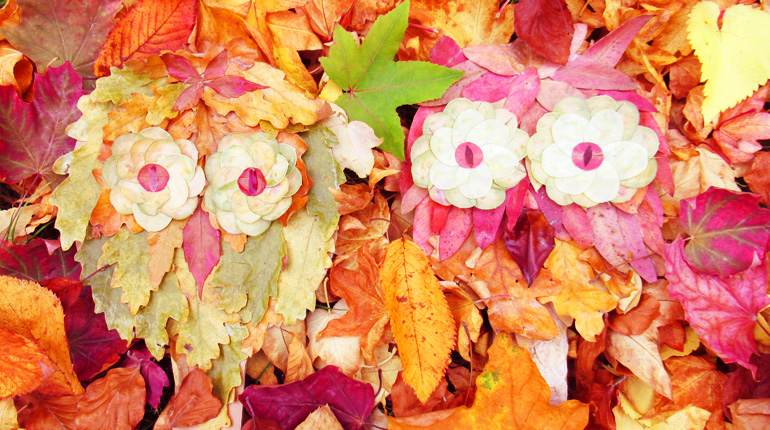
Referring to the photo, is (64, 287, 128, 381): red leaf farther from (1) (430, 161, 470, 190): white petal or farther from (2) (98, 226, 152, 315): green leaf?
(1) (430, 161, 470, 190): white petal

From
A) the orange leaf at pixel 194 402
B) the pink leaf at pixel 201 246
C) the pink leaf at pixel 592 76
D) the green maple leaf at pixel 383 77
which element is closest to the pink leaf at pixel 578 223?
the pink leaf at pixel 592 76

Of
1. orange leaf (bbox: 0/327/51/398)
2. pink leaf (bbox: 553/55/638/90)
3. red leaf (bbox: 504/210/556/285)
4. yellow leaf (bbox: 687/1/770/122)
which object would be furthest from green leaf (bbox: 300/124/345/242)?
yellow leaf (bbox: 687/1/770/122)

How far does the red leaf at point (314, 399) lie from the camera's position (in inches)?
36.7

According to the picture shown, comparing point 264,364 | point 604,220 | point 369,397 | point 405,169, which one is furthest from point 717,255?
point 264,364

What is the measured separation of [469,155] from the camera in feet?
2.81

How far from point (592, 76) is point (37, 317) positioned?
1.15 meters

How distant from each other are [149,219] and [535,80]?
0.77m

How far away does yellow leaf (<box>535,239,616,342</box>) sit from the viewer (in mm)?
907

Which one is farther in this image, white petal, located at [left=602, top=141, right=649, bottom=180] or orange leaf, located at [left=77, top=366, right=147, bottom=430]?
orange leaf, located at [left=77, top=366, right=147, bottom=430]

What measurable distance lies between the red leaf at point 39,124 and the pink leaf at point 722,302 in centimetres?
118

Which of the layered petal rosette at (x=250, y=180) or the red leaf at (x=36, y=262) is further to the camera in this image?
the red leaf at (x=36, y=262)

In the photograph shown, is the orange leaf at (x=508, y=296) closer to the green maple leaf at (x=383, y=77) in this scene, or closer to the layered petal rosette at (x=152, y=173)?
the green maple leaf at (x=383, y=77)

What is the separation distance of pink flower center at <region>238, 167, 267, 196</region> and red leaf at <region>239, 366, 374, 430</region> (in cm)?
38

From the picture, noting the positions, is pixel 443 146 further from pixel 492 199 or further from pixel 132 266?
pixel 132 266
